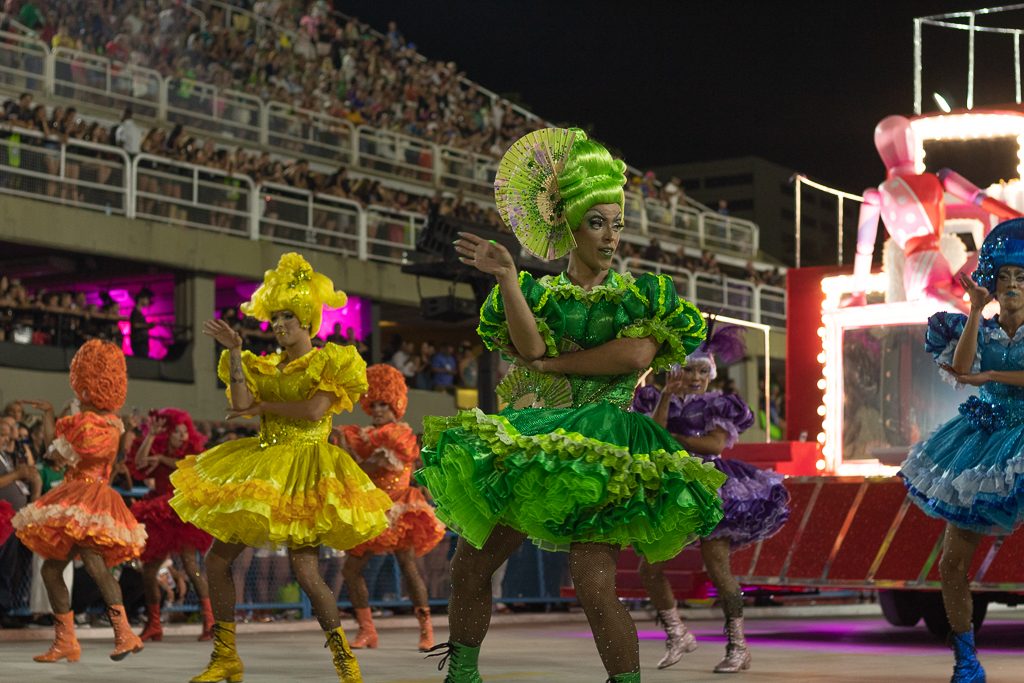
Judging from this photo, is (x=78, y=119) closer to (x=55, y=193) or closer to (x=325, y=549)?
(x=55, y=193)

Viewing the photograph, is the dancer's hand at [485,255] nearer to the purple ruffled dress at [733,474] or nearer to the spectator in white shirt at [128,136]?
the purple ruffled dress at [733,474]

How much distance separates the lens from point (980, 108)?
41.2 ft

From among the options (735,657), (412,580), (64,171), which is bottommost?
(735,657)

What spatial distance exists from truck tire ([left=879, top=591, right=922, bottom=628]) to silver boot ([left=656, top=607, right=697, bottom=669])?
11.4ft

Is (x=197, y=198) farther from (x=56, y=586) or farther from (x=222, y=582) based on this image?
(x=222, y=582)

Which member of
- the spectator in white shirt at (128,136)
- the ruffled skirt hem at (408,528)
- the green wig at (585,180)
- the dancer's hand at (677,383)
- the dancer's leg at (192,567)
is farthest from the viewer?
the spectator in white shirt at (128,136)

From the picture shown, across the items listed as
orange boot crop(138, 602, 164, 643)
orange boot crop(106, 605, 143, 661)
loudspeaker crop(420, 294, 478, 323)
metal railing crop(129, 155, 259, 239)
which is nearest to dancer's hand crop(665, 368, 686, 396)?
orange boot crop(106, 605, 143, 661)

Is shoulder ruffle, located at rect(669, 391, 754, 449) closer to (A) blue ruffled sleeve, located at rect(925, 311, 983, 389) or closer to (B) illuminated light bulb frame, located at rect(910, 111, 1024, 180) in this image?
(A) blue ruffled sleeve, located at rect(925, 311, 983, 389)

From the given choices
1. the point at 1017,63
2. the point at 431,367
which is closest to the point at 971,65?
the point at 1017,63

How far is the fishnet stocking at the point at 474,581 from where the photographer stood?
489 cm

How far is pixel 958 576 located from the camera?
22.5 feet

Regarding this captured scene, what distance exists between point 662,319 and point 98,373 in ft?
15.5

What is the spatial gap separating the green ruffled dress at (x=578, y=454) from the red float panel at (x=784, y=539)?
225 inches

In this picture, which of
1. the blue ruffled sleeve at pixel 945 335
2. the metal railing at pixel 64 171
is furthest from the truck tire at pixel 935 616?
the metal railing at pixel 64 171
